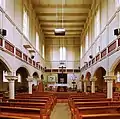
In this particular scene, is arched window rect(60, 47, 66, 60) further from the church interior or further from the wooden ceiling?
the wooden ceiling

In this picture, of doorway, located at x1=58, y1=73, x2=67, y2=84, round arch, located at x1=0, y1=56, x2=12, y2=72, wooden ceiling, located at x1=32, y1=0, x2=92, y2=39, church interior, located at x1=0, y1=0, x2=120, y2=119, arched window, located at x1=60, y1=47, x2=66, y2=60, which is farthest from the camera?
arched window, located at x1=60, y1=47, x2=66, y2=60

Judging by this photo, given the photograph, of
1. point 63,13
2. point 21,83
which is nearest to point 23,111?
point 21,83

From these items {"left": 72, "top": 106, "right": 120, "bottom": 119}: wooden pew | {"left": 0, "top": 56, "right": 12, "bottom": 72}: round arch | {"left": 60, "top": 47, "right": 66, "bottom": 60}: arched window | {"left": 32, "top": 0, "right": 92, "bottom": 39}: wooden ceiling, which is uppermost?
{"left": 32, "top": 0, "right": 92, "bottom": 39}: wooden ceiling

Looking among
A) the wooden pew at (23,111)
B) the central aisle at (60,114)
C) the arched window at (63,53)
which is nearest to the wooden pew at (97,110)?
the wooden pew at (23,111)

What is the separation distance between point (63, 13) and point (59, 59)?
39.6 feet

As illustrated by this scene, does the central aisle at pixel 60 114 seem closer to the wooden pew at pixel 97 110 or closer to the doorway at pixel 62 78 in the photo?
the wooden pew at pixel 97 110

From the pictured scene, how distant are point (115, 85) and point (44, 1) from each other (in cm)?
1001

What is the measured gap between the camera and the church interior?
10297 mm

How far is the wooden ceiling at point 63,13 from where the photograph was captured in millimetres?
22500

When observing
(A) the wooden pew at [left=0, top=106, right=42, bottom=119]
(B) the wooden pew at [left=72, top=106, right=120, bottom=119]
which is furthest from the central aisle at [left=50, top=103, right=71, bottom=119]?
(A) the wooden pew at [left=0, top=106, right=42, bottom=119]

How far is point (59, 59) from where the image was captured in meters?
36.2

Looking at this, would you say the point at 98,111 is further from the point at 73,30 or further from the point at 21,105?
the point at 73,30

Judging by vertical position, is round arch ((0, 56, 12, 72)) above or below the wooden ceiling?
below

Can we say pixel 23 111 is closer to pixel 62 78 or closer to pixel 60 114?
pixel 60 114
